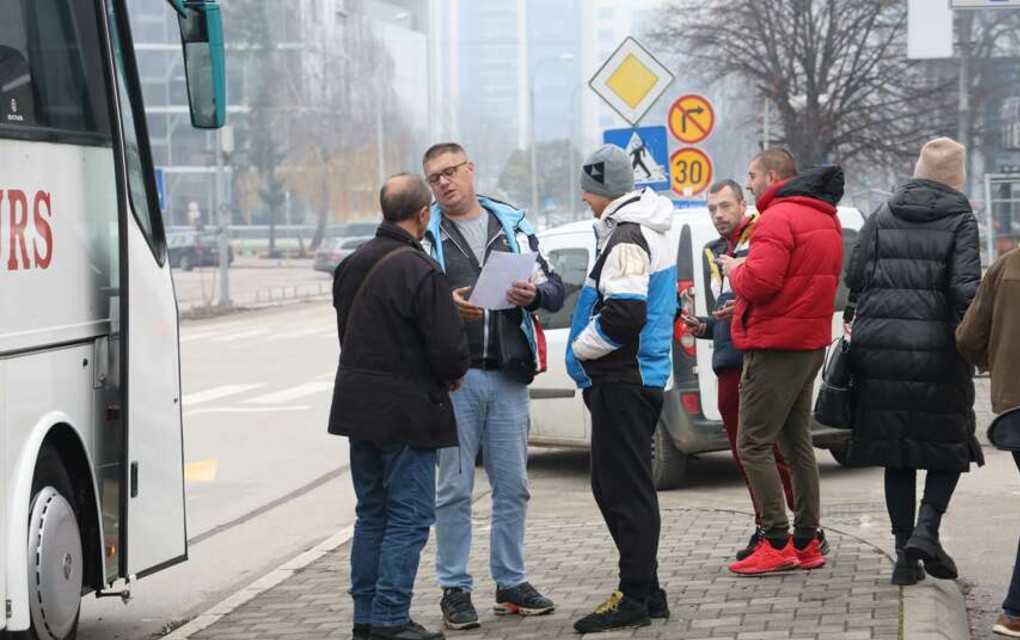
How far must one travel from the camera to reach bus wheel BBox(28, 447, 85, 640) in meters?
6.46

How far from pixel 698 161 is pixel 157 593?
39.5ft

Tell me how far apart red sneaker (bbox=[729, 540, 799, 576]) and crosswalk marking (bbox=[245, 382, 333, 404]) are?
12.7 meters

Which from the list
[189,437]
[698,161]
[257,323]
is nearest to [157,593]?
[189,437]

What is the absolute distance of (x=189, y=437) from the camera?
16.9 metres

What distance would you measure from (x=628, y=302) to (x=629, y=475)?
68cm

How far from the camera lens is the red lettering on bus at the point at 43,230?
260 inches

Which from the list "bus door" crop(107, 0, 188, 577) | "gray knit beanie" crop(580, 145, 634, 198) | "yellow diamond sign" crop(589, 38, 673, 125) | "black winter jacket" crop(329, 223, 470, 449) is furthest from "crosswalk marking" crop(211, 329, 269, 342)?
"black winter jacket" crop(329, 223, 470, 449)

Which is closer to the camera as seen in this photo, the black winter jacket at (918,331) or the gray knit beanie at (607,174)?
the gray knit beanie at (607,174)

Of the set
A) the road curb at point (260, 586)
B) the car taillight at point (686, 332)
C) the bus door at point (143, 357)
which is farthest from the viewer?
the car taillight at point (686, 332)

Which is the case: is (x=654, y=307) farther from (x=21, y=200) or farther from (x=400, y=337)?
(x=21, y=200)

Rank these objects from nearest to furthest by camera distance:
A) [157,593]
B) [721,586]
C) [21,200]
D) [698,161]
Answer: [21,200] < [721,586] < [157,593] < [698,161]

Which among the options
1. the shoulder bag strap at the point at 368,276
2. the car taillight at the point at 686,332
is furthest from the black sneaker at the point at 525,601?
the car taillight at the point at 686,332

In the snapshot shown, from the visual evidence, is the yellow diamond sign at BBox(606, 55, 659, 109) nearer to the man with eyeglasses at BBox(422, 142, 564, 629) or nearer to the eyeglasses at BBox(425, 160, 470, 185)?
the man with eyeglasses at BBox(422, 142, 564, 629)

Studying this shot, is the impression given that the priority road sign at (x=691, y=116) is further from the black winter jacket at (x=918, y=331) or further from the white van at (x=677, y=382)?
the black winter jacket at (x=918, y=331)
